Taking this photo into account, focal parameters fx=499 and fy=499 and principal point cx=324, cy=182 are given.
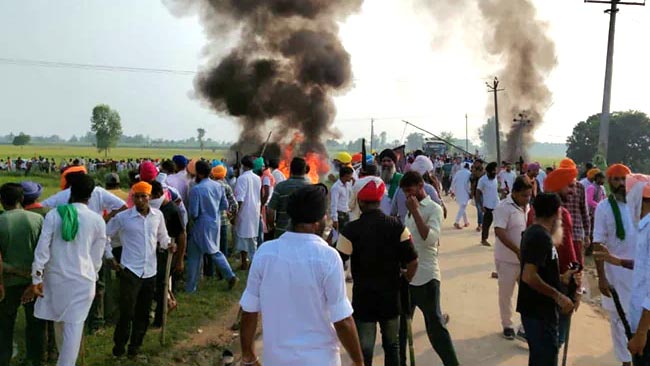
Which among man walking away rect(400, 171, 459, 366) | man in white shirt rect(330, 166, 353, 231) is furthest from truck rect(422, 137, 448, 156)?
man walking away rect(400, 171, 459, 366)

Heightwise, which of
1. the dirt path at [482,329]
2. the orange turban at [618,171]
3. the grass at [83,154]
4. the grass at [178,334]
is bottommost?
the grass at [178,334]

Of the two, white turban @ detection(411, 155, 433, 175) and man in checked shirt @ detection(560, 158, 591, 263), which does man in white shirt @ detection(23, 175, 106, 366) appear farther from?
man in checked shirt @ detection(560, 158, 591, 263)

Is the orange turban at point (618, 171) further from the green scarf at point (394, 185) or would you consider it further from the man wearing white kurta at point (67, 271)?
the man wearing white kurta at point (67, 271)

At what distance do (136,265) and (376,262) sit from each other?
240 cm

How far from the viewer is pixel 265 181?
8617mm

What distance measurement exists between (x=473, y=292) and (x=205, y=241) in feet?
12.7

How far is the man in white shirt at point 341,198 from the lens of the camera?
7809 mm

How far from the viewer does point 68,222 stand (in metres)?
3.83

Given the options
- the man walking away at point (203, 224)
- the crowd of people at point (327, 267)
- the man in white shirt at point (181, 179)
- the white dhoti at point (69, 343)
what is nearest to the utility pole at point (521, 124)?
the crowd of people at point (327, 267)

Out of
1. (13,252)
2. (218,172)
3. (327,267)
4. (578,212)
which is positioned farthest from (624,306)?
(218,172)

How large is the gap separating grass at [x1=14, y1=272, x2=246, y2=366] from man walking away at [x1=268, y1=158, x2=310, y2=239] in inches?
53.0

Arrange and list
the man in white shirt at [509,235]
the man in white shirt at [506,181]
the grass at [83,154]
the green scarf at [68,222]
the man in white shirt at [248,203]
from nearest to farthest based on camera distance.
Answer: the green scarf at [68,222] < the man in white shirt at [509,235] < the man in white shirt at [248,203] < the man in white shirt at [506,181] < the grass at [83,154]

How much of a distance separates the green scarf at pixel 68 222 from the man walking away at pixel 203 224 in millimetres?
3014

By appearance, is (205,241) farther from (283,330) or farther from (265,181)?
(283,330)
